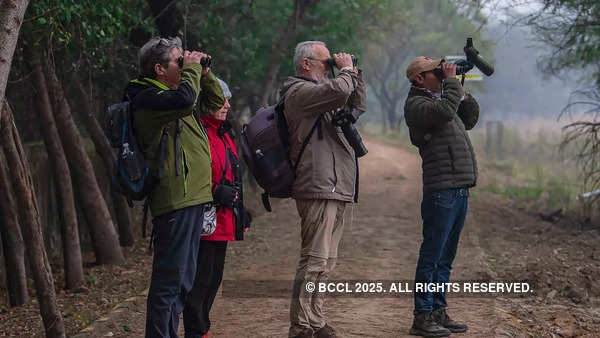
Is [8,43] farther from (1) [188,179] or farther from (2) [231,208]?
(2) [231,208]

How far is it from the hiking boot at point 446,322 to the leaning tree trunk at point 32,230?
2.86 m

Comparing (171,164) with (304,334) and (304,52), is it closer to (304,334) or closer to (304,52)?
(304,52)

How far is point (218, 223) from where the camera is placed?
177 inches

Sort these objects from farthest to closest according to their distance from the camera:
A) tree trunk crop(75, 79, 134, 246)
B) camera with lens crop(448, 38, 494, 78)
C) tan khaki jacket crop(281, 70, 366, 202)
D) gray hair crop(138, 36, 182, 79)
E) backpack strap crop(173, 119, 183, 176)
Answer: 1. tree trunk crop(75, 79, 134, 246)
2. camera with lens crop(448, 38, 494, 78)
3. tan khaki jacket crop(281, 70, 366, 202)
4. gray hair crop(138, 36, 182, 79)
5. backpack strap crop(173, 119, 183, 176)

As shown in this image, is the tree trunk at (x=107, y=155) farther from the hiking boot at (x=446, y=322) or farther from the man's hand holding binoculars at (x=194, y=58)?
the man's hand holding binoculars at (x=194, y=58)

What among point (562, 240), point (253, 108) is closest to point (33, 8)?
point (562, 240)

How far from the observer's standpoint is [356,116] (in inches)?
186

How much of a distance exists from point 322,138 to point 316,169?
0.21m

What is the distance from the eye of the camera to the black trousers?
4547 millimetres

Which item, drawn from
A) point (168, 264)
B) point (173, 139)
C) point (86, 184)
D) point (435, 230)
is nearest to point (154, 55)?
point (173, 139)

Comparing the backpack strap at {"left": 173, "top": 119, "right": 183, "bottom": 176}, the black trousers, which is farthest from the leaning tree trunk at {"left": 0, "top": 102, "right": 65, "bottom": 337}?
the backpack strap at {"left": 173, "top": 119, "right": 183, "bottom": 176}

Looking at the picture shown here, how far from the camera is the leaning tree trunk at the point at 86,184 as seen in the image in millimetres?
8734

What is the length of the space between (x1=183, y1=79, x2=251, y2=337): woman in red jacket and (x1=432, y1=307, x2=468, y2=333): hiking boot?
1616mm

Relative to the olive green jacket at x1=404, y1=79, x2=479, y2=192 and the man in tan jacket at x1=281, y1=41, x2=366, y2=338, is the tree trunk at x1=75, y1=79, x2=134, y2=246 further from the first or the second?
the olive green jacket at x1=404, y1=79, x2=479, y2=192
